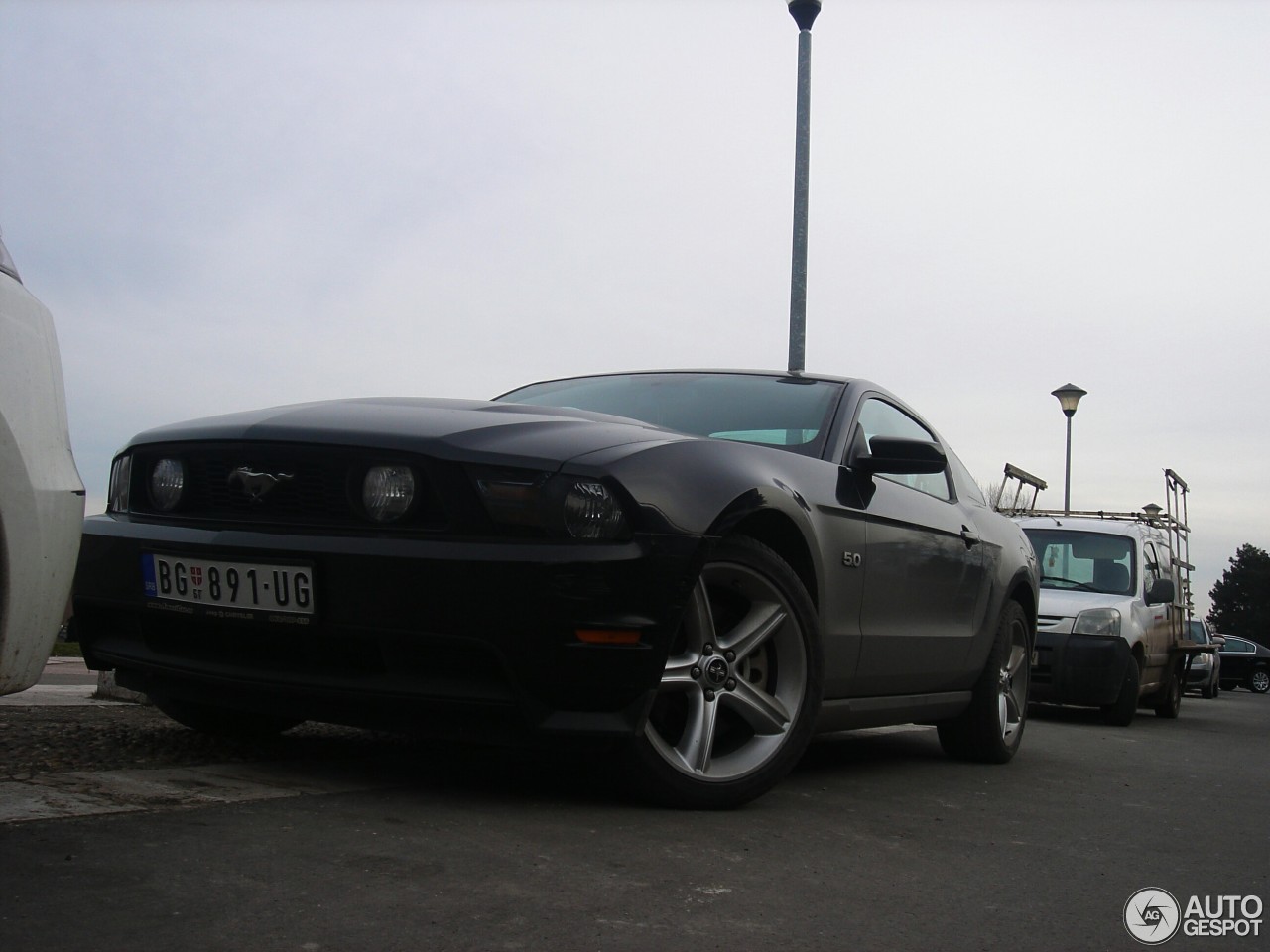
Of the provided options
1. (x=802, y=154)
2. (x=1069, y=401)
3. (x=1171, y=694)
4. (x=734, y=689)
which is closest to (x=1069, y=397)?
(x=1069, y=401)

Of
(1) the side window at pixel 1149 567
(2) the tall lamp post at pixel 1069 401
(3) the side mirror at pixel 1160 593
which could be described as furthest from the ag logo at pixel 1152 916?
(2) the tall lamp post at pixel 1069 401

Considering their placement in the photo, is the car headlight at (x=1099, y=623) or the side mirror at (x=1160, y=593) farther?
the side mirror at (x=1160, y=593)

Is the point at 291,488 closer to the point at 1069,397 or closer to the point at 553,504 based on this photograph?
the point at 553,504

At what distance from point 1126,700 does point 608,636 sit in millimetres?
8165

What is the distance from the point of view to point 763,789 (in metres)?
3.68

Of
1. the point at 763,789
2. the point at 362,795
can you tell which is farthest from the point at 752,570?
the point at 362,795

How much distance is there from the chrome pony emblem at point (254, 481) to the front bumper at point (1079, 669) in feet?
25.6

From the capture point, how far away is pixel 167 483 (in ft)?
12.1

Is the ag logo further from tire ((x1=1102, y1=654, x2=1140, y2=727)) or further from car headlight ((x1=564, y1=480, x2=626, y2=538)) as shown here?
tire ((x1=1102, y1=654, x2=1140, y2=727))

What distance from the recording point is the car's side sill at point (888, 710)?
13.9 ft

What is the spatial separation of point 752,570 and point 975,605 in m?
2.08

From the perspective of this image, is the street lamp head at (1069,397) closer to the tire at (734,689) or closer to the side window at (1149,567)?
the side window at (1149,567)

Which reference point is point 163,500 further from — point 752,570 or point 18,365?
point 752,570

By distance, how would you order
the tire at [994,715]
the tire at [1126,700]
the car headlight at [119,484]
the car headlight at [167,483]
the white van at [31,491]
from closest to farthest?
the white van at [31,491] < the car headlight at [167,483] < the car headlight at [119,484] < the tire at [994,715] < the tire at [1126,700]
